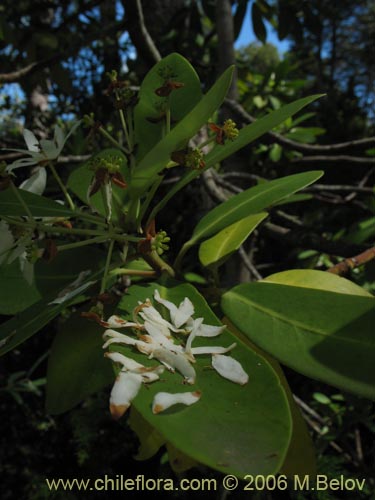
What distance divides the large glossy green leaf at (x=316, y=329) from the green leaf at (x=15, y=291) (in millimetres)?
324

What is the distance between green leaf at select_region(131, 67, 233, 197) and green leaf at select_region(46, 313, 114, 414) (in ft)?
0.74

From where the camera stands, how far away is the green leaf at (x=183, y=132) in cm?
54

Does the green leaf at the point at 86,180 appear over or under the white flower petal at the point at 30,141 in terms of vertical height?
under

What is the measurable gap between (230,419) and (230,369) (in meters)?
0.07

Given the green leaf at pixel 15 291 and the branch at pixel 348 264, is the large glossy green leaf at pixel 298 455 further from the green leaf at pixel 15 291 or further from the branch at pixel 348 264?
the green leaf at pixel 15 291

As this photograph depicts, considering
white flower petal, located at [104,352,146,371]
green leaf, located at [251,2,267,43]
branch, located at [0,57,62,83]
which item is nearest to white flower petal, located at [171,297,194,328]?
white flower petal, located at [104,352,146,371]

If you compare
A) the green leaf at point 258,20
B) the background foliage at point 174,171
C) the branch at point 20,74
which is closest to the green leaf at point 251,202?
the background foliage at point 174,171

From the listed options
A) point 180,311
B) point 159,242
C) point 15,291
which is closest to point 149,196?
point 159,242

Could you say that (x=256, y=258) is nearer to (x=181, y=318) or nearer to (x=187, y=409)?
(x=181, y=318)

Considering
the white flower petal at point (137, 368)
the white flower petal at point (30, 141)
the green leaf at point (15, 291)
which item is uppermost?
the white flower petal at point (30, 141)

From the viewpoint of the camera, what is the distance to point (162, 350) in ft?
1.71

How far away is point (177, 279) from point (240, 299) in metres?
0.16

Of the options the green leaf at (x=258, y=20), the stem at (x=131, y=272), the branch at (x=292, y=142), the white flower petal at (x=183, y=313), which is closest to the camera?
the white flower petal at (x=183, y=313)

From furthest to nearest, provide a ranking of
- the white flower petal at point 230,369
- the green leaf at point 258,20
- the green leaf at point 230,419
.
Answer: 1. the green leaf at point 258,20
2. the white flower petal at point 230,369
3. the green leaf at point 230,419
